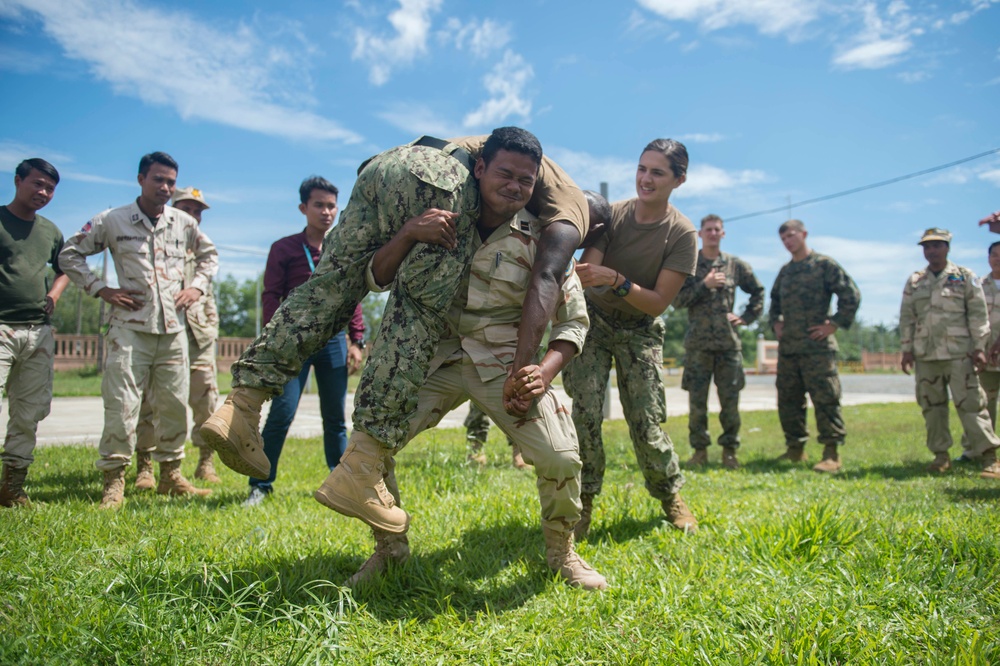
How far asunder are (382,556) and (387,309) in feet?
3.70

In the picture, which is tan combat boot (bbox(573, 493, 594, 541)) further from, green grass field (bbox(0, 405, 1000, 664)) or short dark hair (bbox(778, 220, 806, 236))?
short dark hair (bbox(778, 220, 806, 236))

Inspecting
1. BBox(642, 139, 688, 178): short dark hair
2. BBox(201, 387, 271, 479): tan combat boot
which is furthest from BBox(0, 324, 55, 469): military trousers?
BBox(642, 139, 688, 178): short dark hair

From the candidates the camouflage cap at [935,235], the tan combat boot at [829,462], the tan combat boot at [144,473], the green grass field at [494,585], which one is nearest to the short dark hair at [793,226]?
the camouflage cap at [935,235]

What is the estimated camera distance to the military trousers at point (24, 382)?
4.42 metres

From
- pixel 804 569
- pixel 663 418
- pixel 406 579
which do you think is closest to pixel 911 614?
pixel 804 569

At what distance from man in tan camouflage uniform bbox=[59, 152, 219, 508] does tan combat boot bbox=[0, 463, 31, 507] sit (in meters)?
0.47

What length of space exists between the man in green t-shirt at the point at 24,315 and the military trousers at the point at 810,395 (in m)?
6.89

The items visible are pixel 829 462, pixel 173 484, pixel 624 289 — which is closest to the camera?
pixel 624 289

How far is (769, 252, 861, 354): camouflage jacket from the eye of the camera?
7.32 meters

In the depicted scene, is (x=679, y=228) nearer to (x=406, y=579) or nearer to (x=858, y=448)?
(x=406, y=579)

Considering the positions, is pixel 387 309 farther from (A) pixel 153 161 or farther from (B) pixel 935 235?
(B) pixel 935 235

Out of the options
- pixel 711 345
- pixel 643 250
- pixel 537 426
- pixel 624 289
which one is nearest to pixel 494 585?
pixel 537 426

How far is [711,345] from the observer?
7441 mm

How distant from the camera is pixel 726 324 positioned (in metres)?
7.40
